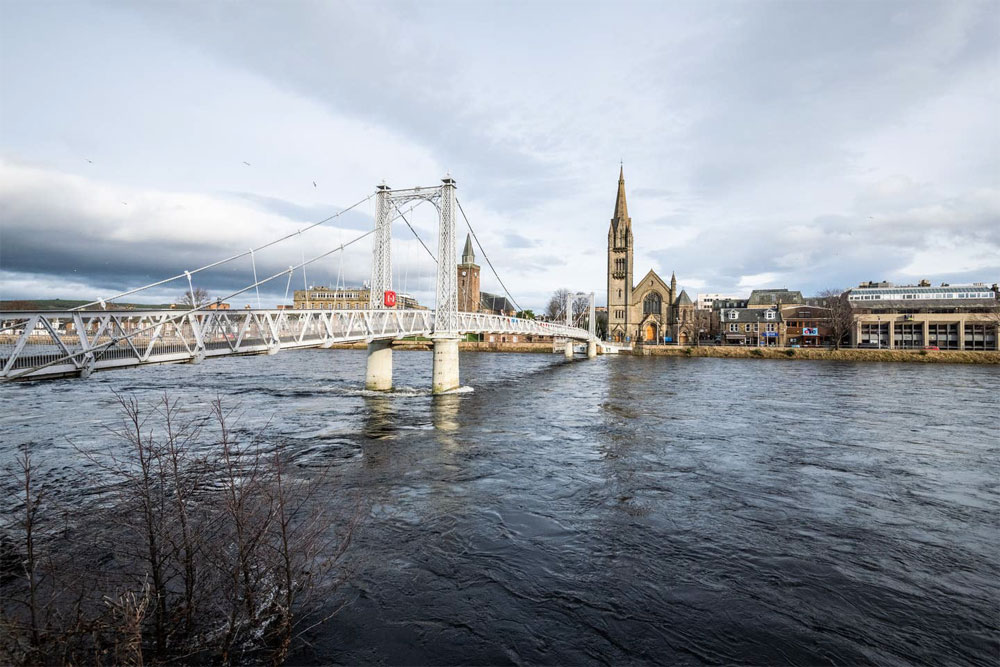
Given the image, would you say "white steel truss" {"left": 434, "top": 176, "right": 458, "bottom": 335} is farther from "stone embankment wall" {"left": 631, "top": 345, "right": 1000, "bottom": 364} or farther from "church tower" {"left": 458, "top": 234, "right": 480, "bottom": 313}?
"church tower" {"left": 458, "top": 234, "right": 480, "bottom": 313}

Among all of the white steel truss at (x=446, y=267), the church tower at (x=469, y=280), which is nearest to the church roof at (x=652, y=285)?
the church tower at (x=469, y=280)

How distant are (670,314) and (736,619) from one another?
96.0 m

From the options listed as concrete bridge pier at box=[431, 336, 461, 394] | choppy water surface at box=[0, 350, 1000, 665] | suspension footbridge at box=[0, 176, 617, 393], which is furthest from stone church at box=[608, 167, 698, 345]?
choppy water surface at box=[0, 350, 1000, 665]

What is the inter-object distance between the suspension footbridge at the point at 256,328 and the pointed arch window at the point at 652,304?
58483 mm

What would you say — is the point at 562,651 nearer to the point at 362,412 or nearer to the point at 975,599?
the point at 975,599

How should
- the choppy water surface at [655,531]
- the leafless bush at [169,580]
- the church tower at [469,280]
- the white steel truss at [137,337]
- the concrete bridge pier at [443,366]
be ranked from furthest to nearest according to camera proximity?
the church tower at [469,280] < the concrete bridge pier at [443,366] < the white steel truss at [137,337] < the choppy water surface at [655,531] < the leafless bush at [169,580]

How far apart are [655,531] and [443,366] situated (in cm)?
2272

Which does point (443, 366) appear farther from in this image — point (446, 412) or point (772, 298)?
point (772, 298)

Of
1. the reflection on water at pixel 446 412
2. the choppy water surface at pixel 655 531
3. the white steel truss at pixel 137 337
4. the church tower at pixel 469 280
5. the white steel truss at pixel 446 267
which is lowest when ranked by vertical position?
the choppy water surface at pixel 655 531

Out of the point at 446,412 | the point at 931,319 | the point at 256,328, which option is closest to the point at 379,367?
the point at 446,412

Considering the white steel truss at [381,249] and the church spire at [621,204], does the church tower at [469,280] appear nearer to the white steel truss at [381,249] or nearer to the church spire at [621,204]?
the church spire at [621,204]

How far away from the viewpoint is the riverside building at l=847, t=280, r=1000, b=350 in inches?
2822

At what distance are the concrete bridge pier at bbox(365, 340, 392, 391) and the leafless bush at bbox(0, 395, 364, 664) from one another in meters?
21.6

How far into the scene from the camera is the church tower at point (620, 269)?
337 feet
